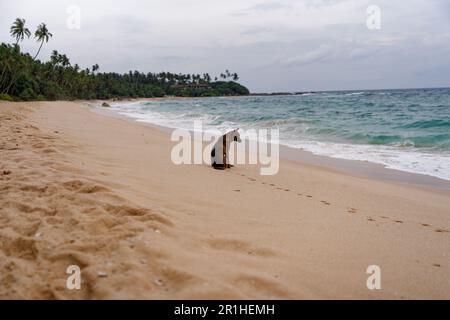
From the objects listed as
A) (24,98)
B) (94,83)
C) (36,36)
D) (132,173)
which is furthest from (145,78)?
(132,173)

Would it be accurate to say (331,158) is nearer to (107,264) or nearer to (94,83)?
(107,264)

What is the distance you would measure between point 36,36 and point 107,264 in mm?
59845

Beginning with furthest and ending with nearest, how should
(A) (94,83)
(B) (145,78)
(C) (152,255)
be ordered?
1. (B) (145,78)
2. (A) (94,83)
3. (C) (152,255)

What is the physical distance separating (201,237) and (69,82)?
278ft

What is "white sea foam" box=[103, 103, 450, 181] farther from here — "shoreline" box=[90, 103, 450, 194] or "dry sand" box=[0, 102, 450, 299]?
"dry sand" box=[0, 102, 450, 299]

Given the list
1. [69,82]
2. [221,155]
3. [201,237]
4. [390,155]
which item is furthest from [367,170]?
[69,82]

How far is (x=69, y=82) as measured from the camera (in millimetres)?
78875

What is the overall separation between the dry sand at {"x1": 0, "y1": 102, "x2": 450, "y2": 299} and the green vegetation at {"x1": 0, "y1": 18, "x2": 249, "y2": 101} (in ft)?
134

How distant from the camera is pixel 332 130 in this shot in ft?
54.2

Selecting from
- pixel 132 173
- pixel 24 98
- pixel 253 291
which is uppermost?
pixel 24 98

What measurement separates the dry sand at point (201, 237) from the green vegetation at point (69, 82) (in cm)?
4072

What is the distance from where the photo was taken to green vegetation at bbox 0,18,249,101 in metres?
46.8

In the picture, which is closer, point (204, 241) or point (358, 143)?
point (204, 241)

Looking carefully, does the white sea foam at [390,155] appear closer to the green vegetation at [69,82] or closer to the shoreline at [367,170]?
the shoreline at [367,170]
